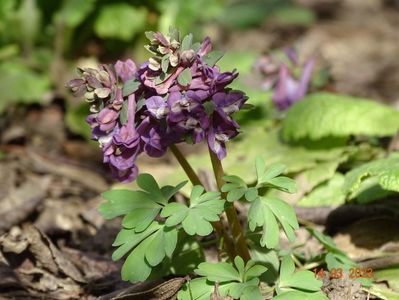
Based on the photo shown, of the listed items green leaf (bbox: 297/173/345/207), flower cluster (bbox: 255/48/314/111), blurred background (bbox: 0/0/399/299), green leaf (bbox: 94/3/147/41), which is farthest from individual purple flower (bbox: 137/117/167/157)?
green leaf (bbox: 94/3/147/41)

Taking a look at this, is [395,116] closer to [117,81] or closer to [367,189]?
[367,189]

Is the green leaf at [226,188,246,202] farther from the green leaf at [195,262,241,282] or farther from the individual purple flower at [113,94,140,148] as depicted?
the individual purple flower at [113,94,140,148]

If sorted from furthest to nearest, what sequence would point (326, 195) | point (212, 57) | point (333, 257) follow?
1. point (326, 195)
2. point (333, 257)
3. point (212, 57)

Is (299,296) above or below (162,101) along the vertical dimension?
below

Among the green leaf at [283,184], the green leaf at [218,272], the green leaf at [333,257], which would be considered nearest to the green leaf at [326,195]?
the green leaf at [333,257]

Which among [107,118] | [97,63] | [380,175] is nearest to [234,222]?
[107,118]

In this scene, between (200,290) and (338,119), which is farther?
(338,119)

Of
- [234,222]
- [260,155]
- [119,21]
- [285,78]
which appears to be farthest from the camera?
[119,21]

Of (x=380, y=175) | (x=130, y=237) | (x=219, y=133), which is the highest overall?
(x=219, y=133)
